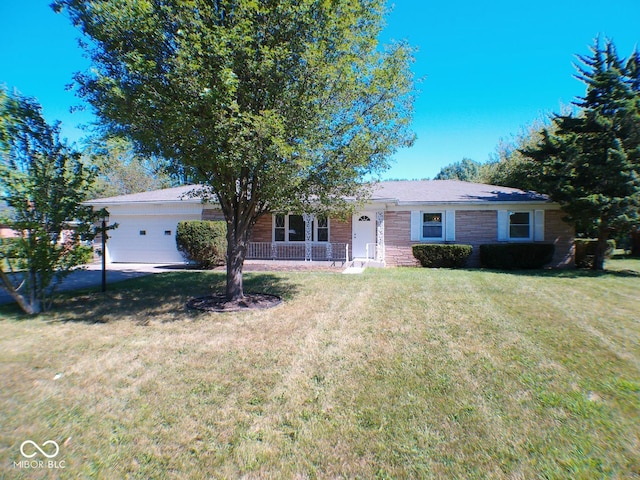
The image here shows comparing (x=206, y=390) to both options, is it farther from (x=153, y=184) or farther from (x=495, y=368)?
(x=153, y=184)

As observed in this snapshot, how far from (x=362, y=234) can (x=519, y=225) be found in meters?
6.75

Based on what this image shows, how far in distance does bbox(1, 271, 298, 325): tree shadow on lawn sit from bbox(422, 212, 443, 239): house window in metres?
7.11

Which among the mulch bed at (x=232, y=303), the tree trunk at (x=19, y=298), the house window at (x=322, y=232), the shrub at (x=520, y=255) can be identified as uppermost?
the house window at (x=322, y=232)

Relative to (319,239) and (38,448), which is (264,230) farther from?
(38,448)

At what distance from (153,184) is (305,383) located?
141 ft

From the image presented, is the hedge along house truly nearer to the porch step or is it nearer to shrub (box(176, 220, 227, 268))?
the porch step

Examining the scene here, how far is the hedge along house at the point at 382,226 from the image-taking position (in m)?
14.0

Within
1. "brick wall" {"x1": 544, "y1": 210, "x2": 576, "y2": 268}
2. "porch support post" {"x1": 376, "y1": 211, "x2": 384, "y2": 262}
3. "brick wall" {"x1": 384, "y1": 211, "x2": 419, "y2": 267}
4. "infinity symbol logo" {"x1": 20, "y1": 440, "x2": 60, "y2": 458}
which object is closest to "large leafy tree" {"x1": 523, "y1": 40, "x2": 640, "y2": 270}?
"brick wall" {"x1": 544, "y1": 210, "x2": 576, "y2": 268}

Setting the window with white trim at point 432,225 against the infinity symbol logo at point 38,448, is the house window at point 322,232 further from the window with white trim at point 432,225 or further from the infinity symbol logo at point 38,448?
the infinity symbol logo at point 38,448

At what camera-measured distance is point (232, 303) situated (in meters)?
7.32

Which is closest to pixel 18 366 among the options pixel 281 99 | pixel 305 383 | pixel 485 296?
pixel 305 383

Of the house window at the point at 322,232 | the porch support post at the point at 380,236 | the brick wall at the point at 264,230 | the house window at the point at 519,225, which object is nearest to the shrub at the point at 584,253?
the house window at the point at 519,225

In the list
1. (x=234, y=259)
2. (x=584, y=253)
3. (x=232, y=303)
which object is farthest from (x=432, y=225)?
(x=232, y=303)

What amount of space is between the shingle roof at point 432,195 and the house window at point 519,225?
739 mm
